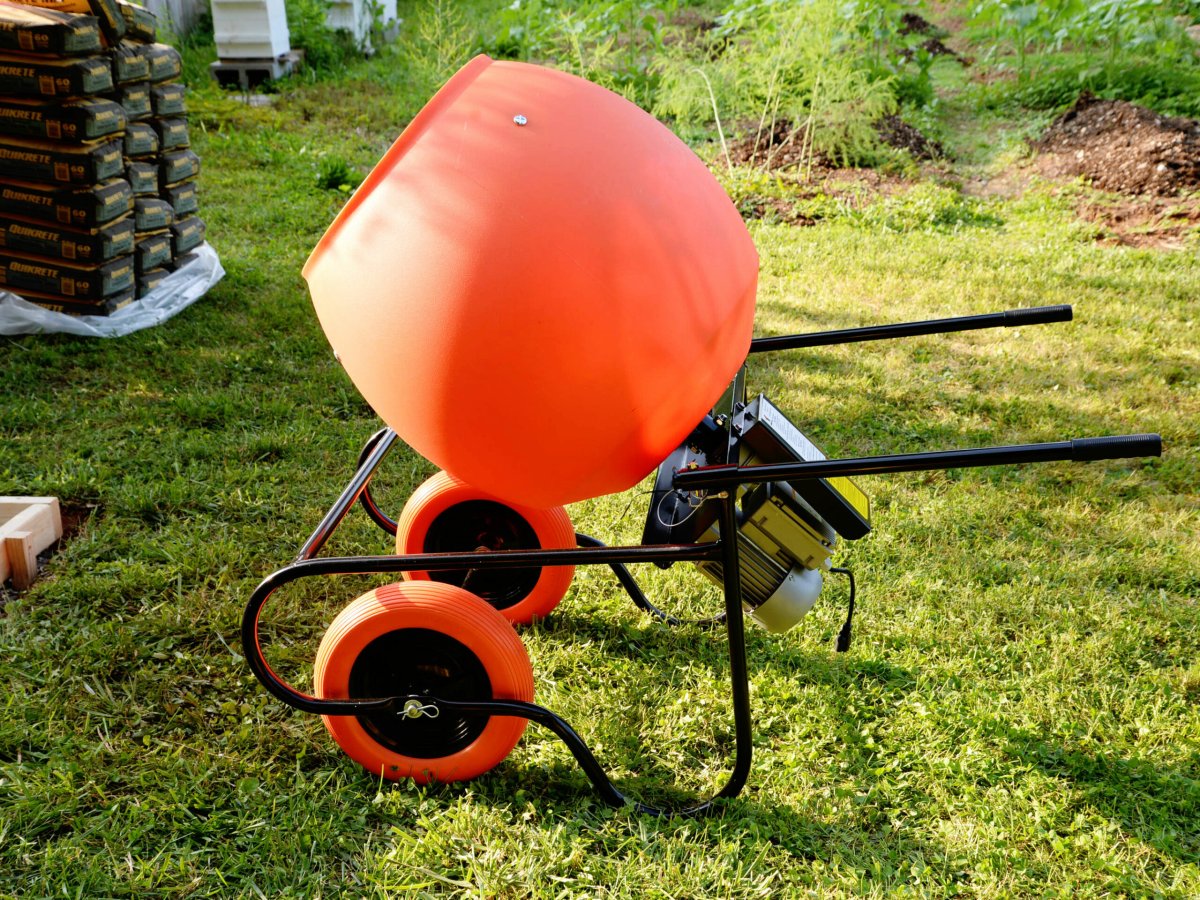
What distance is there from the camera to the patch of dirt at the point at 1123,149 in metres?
5.74

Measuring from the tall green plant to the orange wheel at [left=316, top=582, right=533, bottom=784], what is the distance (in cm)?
459

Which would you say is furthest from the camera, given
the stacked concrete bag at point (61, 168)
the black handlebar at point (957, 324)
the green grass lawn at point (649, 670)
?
the stacked concrete bag at point (61, 168)

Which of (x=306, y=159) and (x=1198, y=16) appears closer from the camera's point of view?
(x=306, y=159)

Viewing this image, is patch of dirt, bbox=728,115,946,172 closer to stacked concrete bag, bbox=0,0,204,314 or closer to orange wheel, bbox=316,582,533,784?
stacked concrete bag, bbox=0,0,204,314

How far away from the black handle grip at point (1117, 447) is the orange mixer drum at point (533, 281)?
59cm

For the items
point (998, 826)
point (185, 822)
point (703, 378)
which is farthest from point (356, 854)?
point (998, 826)

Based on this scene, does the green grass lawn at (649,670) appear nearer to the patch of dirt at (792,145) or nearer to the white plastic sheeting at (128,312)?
the white plastic sheeting at (128,312)

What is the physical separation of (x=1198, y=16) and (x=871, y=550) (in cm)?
Result: 663

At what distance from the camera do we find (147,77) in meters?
4.18

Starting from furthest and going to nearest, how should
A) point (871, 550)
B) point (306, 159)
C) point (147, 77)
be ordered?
point (306, 159) → point (147, 77) → point (871, 550)

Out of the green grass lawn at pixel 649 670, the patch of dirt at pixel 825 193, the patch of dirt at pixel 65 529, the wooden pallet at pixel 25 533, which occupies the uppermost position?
the patch of dirt at pixel 825 193

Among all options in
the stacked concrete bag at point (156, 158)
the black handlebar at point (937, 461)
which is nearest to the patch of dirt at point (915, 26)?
the stacked concrete bag at point (156, 158)

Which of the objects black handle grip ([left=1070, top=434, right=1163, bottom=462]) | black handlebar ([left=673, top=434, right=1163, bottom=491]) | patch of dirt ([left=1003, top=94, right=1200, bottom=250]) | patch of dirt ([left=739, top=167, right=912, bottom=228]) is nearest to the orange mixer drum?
black handlebar ([left=673, top=434, right=1163, bottom=491])

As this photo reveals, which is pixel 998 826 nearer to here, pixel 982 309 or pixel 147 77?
pixel 982 309
